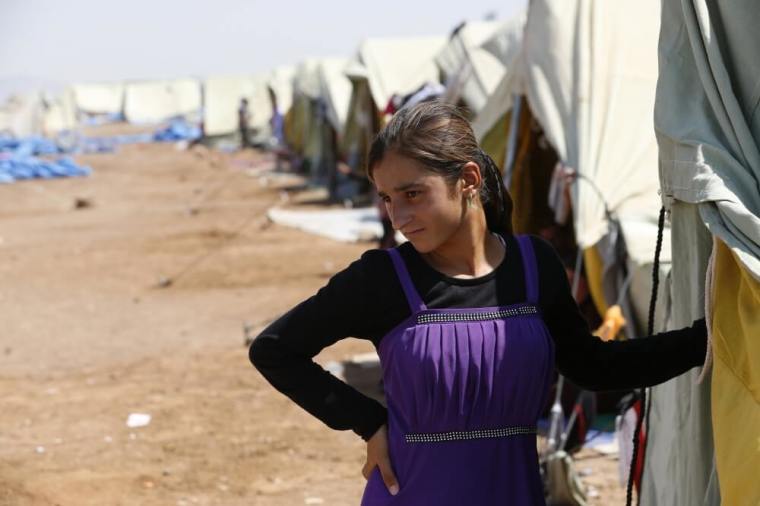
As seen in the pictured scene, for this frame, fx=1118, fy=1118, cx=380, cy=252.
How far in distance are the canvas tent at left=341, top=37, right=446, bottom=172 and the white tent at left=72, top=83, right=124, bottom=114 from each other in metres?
42.9

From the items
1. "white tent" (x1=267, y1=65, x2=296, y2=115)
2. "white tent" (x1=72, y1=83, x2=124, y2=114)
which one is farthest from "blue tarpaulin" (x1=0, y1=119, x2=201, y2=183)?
"white tent" (x1=72, y1=83, x2=124, y2=114)

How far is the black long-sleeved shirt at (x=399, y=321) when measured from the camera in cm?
226

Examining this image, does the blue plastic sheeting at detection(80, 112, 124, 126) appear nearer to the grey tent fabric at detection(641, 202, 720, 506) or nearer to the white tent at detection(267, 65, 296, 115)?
the white tent at detection(267, 65, 296, 115)

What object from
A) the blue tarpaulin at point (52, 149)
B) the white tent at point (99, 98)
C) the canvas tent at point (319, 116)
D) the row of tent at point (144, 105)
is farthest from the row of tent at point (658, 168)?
the white tent at point (99, 98)

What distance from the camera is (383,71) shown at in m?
18.5

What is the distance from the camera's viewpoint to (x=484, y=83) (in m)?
12.4

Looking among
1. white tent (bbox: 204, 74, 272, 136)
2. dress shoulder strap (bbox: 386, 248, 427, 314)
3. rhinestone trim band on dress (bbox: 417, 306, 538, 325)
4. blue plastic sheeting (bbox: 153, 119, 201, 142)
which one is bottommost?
blue plastic sheeting (bbox: 153, 119, 201, 142)

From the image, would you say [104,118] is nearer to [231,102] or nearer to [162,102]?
[162,102]

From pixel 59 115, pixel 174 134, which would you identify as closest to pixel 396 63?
pixel 174 134

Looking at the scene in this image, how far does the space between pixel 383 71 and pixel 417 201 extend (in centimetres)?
1647

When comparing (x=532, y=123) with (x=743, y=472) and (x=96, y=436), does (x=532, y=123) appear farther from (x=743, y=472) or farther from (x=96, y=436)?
(x=743, y=472)

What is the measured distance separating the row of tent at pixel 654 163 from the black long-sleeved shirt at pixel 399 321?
0.15m

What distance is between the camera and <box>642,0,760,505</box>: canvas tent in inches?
80.7

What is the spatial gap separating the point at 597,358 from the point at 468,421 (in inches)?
13.3
